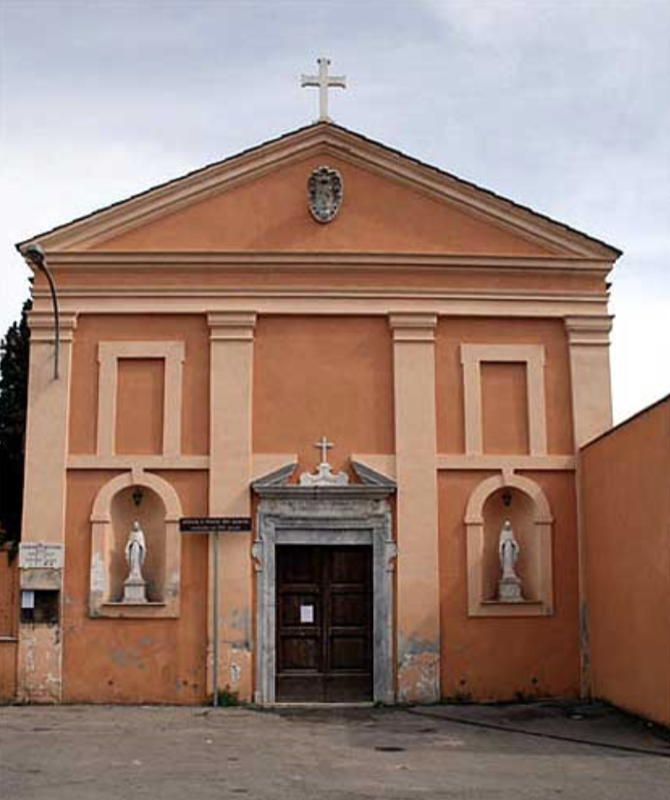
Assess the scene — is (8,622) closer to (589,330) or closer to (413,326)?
(413,326)

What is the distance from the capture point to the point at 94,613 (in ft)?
55.2

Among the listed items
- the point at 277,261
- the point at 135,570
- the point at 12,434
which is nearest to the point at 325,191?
the point at 277,261

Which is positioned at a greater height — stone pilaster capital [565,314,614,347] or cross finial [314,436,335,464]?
stone pilaster capital [565,314,614,347]

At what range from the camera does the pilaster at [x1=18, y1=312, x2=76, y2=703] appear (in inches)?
657

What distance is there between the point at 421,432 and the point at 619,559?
3.27 meters

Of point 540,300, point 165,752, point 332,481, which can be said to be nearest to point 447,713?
point 332,481

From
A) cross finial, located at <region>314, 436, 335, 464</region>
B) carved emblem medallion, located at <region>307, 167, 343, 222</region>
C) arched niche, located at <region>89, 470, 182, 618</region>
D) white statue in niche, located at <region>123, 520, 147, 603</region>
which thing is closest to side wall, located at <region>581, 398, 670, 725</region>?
cross finial, located at <region>314, 436, 335, 464</region>

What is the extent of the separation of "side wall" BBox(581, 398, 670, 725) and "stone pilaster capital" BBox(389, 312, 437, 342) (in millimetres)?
2721

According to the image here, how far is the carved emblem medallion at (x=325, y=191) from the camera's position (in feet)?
58.7

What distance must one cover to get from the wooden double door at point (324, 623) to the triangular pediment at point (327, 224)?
4.38 metres

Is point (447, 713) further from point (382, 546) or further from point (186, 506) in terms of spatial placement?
point (186, 506)

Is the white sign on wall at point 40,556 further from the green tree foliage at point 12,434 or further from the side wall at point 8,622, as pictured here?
the green tree foliage at point 12,434

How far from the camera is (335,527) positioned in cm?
1712

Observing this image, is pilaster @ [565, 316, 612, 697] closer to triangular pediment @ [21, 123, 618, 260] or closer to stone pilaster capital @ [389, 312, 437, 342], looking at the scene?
triangular pediment @ [21, 123, 618, 260]
